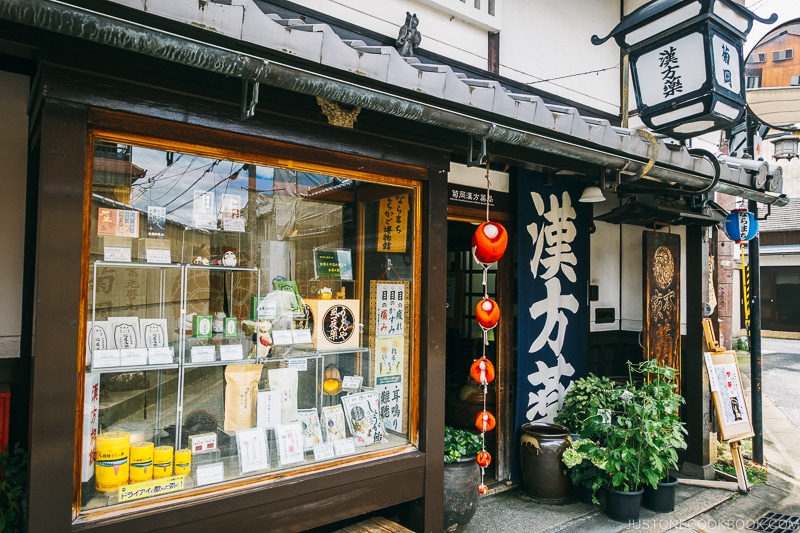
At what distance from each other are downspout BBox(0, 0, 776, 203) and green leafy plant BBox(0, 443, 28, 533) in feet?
9.75

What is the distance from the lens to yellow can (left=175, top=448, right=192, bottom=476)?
13.8 feet

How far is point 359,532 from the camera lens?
470cm

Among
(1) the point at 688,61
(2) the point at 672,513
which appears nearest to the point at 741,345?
(2) the point at 672,513

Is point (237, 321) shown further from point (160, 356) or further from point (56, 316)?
point (56, 316)

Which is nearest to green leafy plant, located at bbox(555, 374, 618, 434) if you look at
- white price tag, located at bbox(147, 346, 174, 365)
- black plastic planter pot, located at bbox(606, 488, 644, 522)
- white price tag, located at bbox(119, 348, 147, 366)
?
black plastic planter pot, located at bbox(606, 488, 644, 522)

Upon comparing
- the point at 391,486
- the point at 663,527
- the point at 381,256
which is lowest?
the point at 663,527

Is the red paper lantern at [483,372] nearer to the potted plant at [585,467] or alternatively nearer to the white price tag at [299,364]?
the white price tag at [299,364]

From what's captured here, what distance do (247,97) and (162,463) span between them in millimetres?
2991

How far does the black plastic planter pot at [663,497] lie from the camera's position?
280 inches

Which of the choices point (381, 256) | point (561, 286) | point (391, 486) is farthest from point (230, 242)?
point (561, 286)

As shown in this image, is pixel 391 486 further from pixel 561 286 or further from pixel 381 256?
pixel 561 286

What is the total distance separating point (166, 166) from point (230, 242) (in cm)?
104

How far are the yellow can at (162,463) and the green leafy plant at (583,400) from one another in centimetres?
558

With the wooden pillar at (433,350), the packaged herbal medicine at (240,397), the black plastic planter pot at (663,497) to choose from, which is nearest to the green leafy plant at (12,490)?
the packaged herbal medicine at (240,397)
